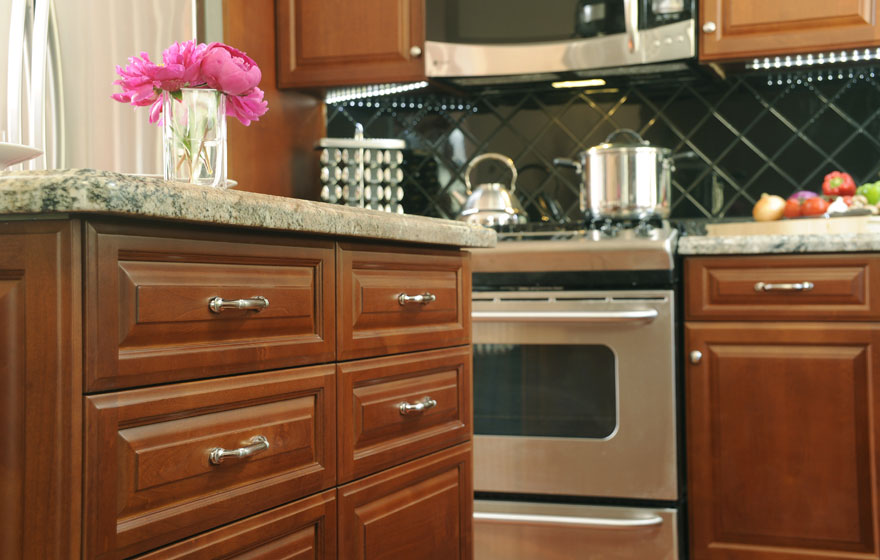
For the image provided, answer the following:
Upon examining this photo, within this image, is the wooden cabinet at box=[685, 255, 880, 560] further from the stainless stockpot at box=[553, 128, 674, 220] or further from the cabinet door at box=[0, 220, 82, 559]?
the cabinet door at box=[0, 220, 82, 559]

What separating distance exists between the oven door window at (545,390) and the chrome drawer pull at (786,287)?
→ 38 centimetres

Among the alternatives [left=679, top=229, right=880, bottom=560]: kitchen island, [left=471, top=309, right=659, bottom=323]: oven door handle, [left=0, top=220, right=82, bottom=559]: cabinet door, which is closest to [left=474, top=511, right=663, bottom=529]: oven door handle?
[left=679, top=229, right=880, bottom=560]: kitchen island

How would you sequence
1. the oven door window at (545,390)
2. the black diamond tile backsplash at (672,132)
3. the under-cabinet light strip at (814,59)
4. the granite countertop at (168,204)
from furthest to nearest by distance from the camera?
1. the black diamond tile backsplash at (672,132)
2. the under-cabinet light strip at (814,59)
3. the oven door window at (545,390)
4. the granite countertop at (168,204)

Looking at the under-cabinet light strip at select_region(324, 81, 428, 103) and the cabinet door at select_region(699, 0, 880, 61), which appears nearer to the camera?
the cabinet door at select_region(699, 0, 880, 61)

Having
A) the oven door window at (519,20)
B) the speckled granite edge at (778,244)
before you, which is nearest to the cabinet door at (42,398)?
the speckled granite edge at (778,244)

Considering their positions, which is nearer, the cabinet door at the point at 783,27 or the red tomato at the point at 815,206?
the cabinet door at the point at 783,27

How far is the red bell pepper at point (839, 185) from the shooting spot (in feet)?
8.18

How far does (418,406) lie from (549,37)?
5.36 feet

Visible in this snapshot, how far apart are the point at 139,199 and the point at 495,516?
1672 millimetres

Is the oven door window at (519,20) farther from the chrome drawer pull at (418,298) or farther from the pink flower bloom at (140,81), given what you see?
the pink flower bloom at (140,81)

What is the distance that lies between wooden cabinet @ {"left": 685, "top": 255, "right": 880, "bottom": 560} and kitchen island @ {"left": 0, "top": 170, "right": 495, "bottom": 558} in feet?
3.48

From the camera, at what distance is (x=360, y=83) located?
278 centimetres

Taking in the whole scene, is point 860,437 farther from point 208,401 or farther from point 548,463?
point 208,401

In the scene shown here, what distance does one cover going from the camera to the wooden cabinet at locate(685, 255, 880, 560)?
2.11 metres
